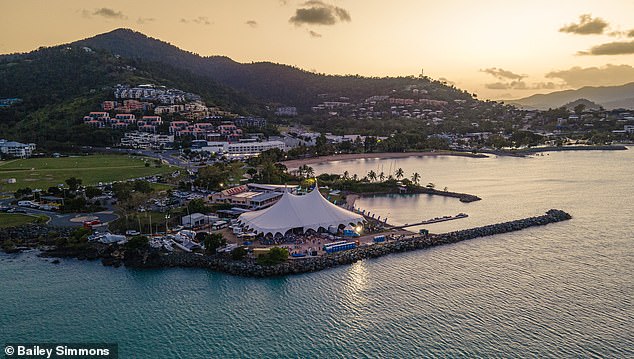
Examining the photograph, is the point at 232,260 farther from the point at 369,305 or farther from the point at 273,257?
the point at 369,305

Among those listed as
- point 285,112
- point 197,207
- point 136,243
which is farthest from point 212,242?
point 285,112

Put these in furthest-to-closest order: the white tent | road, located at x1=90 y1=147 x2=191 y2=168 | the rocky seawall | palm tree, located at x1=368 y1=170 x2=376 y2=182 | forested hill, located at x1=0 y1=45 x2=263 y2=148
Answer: forested hill, located at x1=0 y1=45 x2=263 y2=148 → road, located at x1=90 y1=147 x2=191 y2=168 → palm tree, located at x1=368 y1=170 x2=376 y2=182 → the white tent → the rocky seawall

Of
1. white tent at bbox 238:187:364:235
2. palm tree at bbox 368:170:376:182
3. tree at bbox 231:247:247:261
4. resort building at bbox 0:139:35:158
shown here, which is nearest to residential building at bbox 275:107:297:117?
resort building at bbox 0:139:35:158

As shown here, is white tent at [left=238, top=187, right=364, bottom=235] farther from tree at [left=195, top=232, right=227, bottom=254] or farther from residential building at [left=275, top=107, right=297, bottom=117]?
residential building at [left=275, top=107, right=297, bottom=117]

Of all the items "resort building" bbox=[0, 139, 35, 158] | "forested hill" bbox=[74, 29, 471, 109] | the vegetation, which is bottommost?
the vegetation

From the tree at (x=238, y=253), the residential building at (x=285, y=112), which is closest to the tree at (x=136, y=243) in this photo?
the tree at (x=238, y=253)

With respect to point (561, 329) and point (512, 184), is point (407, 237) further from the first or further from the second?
point (512, 184)

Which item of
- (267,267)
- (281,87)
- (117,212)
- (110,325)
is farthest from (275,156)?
(281,87)
